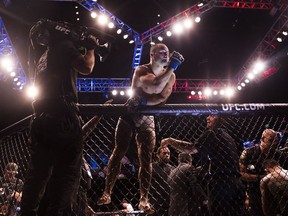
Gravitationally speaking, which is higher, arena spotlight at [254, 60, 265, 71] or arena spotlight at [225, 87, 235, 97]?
arena spotlight at [254, 60, 265, 71]

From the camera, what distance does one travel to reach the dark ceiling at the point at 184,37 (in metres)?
11.4

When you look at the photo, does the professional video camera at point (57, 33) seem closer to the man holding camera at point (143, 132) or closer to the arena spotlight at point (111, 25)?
the man holding camera at point (143, 132)

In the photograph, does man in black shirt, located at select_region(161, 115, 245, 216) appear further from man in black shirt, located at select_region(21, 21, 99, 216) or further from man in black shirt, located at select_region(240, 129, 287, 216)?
man in black shirt, located at select_region(21, 21, 99, 216)

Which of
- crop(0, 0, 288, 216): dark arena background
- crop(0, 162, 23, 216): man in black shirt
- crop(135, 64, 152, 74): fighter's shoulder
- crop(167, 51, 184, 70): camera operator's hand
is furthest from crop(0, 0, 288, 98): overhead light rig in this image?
crop(167, 51, 184, 70): camera operator's hand

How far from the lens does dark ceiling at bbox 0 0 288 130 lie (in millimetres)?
11359

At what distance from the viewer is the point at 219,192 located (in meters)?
3.46

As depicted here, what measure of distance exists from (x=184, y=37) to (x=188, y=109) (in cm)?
1136

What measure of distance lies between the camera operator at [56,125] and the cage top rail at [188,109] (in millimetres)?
345

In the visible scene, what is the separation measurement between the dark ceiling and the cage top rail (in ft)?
29.9

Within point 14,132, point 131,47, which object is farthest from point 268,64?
point 14,132

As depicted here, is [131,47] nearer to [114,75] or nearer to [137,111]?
[114,75]

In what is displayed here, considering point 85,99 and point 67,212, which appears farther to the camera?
point 85,99

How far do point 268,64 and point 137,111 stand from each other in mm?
10456

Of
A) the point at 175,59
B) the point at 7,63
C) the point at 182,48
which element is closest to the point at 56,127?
the point at 175,59
